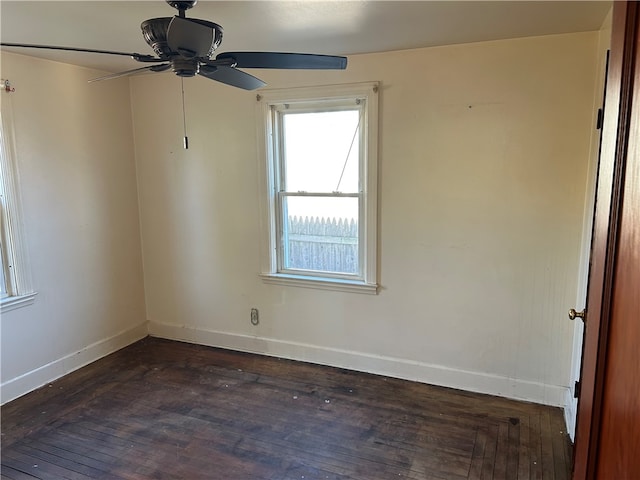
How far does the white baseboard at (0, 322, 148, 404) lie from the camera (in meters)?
2.98

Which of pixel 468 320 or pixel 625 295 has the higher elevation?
pixel 625 295

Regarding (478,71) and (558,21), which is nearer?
(558,21)

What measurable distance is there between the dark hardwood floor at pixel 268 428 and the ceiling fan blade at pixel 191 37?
2.03 metres

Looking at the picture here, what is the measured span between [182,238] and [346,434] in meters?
2.17

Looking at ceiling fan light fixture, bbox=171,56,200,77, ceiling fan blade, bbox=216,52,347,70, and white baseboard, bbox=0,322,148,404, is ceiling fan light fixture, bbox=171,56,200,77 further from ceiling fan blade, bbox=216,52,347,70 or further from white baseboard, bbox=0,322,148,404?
white baseboard, bbox=0,322,148,404

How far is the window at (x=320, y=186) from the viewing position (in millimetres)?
3146

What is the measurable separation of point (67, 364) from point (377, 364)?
2.40m

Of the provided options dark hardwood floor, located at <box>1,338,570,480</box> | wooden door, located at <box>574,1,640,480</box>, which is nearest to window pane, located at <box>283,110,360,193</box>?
dark hardwood floor, located at <box>1,338,570,480</box>

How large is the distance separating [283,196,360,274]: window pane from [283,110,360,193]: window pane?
0.37ft

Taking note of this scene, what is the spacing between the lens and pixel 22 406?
9.51ft

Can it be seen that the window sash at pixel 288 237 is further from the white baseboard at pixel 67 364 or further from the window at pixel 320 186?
the white baseboard at pixel 67 364

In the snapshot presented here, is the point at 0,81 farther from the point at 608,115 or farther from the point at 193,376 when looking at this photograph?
the point at 608,115

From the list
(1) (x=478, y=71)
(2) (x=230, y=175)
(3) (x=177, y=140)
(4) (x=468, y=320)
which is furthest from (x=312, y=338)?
(1) (x=478, y=71)

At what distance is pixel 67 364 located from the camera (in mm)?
3359
